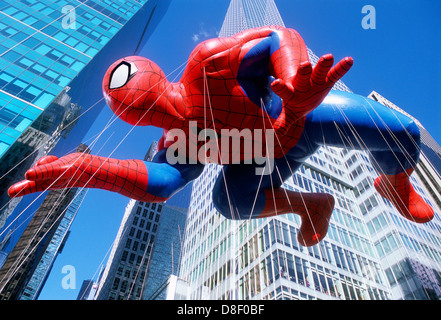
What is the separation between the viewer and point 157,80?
326 centimetres

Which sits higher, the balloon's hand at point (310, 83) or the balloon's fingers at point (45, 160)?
the balloon's hand at point (310, 83)

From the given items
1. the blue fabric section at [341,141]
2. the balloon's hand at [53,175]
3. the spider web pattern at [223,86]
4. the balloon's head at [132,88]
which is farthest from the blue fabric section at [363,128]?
the balloon's hand at [53,175]

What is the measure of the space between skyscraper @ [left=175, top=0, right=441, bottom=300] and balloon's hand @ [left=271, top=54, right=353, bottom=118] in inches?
392

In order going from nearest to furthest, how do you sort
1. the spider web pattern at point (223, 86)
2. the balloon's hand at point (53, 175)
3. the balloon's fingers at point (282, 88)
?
1. the balloon's fingers at point (282, 88)
2. the balloon's hand at point (53, 175)
3. the spider web pattern at point (223, 86)

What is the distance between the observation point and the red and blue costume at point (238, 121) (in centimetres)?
295

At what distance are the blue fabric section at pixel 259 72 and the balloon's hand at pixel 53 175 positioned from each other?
1854 mm

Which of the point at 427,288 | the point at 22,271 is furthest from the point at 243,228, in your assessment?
the point at 22,271

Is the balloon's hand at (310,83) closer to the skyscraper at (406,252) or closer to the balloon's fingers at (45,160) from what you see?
the balloon's fingers at (45,160)

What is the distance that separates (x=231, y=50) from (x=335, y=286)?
603 inches

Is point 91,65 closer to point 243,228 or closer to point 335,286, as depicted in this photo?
point 243,228

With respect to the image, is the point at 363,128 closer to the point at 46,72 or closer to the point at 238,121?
the point at 238,121

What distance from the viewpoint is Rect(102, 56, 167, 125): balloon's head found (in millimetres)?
3129

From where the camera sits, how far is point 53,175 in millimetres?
2738
